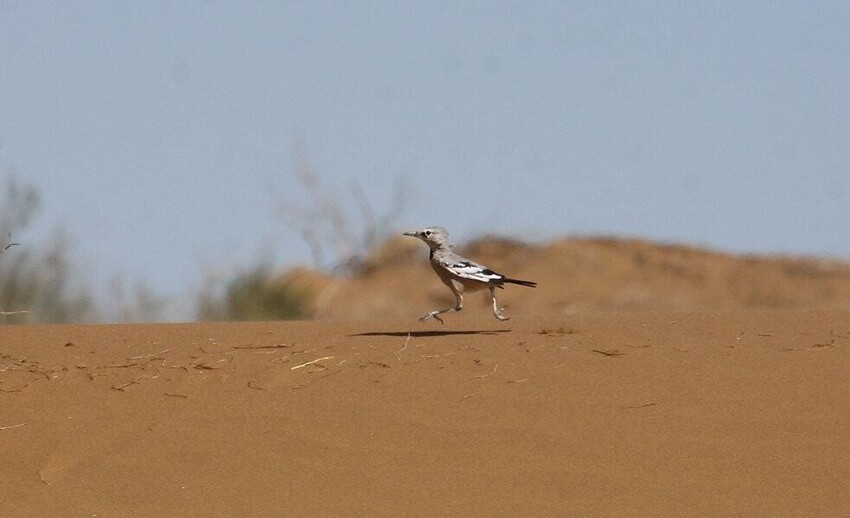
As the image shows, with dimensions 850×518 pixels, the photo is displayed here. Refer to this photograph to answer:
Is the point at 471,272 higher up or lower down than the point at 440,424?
higher up

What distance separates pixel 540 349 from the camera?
941 centimetres

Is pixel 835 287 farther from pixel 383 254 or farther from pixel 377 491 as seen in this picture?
pixel 377 491

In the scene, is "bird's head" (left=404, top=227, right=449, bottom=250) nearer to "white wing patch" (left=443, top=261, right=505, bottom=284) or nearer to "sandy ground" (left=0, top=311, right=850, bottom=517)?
"white wing patch" (left=443, top=261, right=505, bottom=284)

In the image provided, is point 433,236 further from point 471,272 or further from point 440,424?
point 440,424

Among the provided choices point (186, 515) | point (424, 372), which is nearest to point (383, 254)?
point (424, 372)

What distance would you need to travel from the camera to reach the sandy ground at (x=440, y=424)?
7121mm

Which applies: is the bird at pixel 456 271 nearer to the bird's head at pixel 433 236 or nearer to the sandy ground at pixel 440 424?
the bird's head at pixel 433 236

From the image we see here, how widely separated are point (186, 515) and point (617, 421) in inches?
100

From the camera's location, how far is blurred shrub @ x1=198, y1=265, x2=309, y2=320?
23438mm

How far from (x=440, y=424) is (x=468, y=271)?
274cm

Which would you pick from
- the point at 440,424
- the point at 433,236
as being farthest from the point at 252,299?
the point at 440,424

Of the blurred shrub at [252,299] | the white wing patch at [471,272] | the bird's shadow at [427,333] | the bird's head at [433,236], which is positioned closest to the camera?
the bird's shadow at [427,333]

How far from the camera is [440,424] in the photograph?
26.3 ft

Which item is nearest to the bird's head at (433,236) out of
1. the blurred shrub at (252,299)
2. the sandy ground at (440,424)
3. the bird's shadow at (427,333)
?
the bird's shadow at (427,333)
